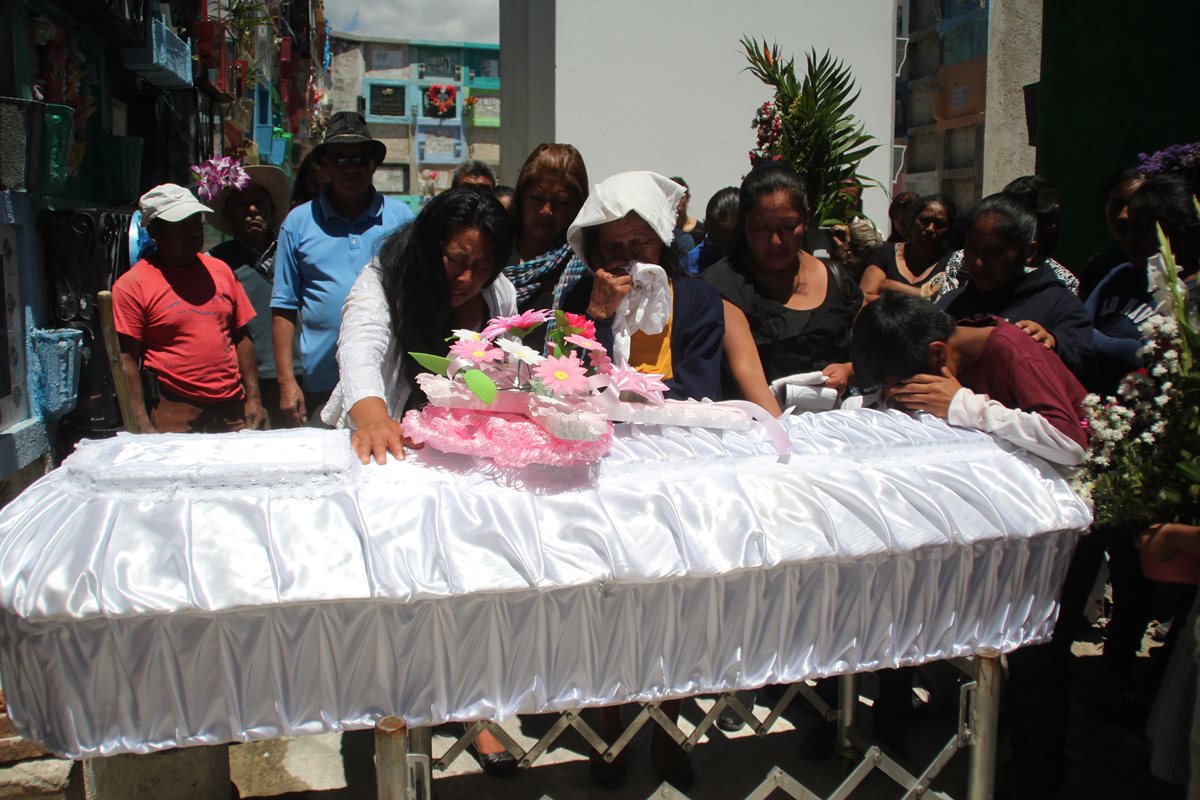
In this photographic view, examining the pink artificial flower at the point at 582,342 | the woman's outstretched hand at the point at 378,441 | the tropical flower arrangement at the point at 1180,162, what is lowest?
the woman's outstretched hand at the point at 378,441

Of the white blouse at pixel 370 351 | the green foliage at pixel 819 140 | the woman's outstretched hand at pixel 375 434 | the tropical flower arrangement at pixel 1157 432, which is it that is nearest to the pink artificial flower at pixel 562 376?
the woman's outstretched hand at pixel 375 434

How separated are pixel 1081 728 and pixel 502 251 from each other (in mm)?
2458

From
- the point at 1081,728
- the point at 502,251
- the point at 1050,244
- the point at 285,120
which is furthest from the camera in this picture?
the point at 285,120

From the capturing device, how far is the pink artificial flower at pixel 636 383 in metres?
2.11

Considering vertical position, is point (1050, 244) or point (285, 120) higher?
point (285, 120)

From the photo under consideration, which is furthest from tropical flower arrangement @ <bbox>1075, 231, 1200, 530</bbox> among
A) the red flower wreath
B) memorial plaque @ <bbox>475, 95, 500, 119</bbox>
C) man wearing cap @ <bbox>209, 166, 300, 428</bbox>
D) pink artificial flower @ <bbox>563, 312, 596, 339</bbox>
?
memorial plaque @ <bbox>475, 95, 500, 119</bbox>

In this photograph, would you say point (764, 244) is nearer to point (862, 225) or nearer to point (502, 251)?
point (502, 251)

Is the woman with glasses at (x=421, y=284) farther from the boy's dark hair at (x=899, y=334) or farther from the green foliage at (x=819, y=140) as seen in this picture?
the green foliage at (x=819, y=140)

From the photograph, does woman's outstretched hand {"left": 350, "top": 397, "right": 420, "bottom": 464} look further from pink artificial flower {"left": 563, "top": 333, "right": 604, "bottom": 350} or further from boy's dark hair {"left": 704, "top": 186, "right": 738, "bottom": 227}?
boy's dark hair {"left": 704, "top": 186, "right": 738, "bottom": 227}

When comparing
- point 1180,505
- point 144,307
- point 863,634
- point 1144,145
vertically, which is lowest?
point 863,634

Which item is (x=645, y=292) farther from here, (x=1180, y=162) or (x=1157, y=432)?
(x=1180, y=162)

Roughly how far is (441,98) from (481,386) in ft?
104

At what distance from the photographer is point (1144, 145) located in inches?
207

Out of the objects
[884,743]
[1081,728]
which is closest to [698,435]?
[884,743]
